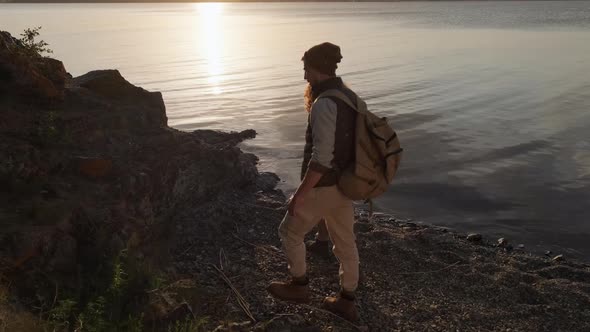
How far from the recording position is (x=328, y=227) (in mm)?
5152

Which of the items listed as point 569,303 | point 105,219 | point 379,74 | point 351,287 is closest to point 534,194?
point 569,303

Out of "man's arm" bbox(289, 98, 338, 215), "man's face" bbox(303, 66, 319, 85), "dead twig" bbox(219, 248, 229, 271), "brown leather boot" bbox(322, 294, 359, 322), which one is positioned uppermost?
"man's face" bbox(303, 66, 319, 85)

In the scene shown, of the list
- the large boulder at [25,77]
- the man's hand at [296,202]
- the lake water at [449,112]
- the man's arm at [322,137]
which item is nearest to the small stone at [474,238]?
the lake water at [449,112]

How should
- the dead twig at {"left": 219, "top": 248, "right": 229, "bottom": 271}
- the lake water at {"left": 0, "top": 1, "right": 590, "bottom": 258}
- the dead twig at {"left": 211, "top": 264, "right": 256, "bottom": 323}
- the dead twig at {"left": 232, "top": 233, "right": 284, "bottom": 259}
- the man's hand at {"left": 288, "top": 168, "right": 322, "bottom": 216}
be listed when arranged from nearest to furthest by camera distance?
1. the man's hand at {"left": 288, "top": 168, "right": 322, "bottom": 216}
2. the dead twig at {"left": 211, "top": 264, "right": 256, "bottom": 323}
3. the dead twig at {"left": 219, "top": 248, "right": 229, "bottom": 271}
4. the dead twig at {"left": 232, "top": 233, "right": 284, "bottom": 259}
5. the lake water at {"left": 0, "top": 1, "right": 590, "bottom": 258}

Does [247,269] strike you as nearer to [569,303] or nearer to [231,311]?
[231,311]

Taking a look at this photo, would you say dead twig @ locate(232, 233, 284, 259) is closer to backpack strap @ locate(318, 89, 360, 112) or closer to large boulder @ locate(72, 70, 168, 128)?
large boulder @ locate(72, 70, 168, 128)

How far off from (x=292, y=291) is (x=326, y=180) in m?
1.53

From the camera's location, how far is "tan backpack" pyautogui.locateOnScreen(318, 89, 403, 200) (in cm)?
464

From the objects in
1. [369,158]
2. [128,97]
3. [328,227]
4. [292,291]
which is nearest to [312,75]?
Result: [369,158]

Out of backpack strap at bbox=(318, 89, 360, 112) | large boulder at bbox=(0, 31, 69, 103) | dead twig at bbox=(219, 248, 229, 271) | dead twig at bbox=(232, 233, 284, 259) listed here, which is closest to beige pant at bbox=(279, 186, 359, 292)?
backpack strap at bbox=(318, 89, 360, 112)

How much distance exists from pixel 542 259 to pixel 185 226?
5.67m

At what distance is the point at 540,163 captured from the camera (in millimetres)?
12492

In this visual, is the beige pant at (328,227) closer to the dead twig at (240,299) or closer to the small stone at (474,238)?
the dead twig at (240,299)

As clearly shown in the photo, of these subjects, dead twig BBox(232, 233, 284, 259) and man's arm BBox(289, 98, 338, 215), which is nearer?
man's arm BBox(289, 98, 338, 215)
